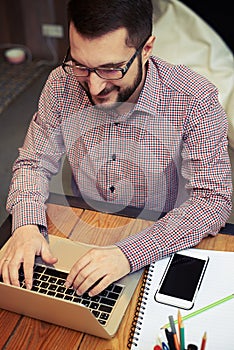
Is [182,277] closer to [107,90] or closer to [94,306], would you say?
[94,306]

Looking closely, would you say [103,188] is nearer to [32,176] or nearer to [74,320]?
[32,176]

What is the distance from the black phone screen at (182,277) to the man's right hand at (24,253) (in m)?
0.24

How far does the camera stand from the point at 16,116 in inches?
119

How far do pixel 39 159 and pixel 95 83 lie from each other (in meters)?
0.31

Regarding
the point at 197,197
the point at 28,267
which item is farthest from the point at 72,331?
the point at 197,197

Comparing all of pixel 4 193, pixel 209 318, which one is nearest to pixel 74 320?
pixel 209 318

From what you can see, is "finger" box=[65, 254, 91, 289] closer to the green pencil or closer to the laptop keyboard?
the laptop keyboard

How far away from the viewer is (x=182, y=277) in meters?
1.02

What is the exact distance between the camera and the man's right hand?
1.02 metres

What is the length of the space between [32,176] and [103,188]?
23 cm

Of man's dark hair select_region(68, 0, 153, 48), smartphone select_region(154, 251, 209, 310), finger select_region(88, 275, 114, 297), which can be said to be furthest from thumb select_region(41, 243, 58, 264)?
man's dark hair select_region(68, 0, 153, 48)

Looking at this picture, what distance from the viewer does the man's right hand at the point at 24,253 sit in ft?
3.34

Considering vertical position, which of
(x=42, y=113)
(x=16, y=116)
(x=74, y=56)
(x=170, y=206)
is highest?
(x=74, y=56)

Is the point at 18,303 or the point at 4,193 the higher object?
the point at 18,303
